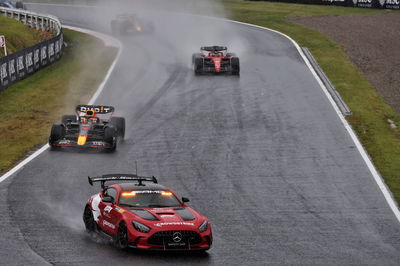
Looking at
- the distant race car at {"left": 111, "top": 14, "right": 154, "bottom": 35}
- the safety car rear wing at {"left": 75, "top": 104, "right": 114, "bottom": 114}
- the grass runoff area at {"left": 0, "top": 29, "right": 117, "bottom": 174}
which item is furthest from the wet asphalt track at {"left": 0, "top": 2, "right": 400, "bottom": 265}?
the distant race car at {"left": 111, "top": 14, "right": 154, "bottom": 35}

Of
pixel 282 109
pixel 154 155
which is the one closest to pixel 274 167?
pixel 154 155

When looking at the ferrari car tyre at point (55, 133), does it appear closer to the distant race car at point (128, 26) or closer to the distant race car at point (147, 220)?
the distant race car at point (147, 220)

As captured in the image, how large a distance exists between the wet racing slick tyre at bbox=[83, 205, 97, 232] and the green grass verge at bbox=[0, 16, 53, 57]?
29.8 metres

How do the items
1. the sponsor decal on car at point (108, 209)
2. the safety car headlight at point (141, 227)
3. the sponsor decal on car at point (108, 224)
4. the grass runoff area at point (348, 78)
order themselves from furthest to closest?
the grass runoff area at point (348, 78), the sponsor decal on car at point (108, 209), the sponsor decal on car at point (108, 224), the safety car headlight at point (141, 227)

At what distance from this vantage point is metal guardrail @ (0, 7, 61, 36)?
59947 millimetres

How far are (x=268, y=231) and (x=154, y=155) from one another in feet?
29.9

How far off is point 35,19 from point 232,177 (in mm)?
40465

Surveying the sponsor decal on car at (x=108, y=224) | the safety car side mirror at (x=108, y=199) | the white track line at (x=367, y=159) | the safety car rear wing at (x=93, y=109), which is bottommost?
the white track line at (x=367, y=159)

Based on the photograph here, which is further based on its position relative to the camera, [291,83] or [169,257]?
[291,83]

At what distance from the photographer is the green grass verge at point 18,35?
5205 centimetres

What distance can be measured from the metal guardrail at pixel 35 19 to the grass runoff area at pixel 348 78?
617 inches

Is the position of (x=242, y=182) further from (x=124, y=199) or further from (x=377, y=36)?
(x=377, y=36)

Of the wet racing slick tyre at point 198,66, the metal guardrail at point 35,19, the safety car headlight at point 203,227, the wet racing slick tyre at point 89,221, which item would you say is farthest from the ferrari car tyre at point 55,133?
the metal guardrail at point 35,19

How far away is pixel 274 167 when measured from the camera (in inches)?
1074
